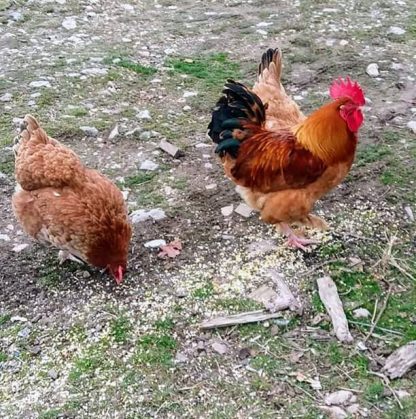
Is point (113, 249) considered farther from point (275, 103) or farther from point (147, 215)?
point (275, 103)

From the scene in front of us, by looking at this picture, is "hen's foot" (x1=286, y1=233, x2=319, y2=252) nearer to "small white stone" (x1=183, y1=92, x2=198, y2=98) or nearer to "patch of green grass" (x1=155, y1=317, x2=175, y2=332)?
"patch of green grass" (x1=155, y1=317, x2=175, y2=332)

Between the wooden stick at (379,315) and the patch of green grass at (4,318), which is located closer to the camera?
the wooden stick at (379,315)

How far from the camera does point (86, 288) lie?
14.2 ft

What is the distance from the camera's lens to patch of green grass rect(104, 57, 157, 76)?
6660 mm

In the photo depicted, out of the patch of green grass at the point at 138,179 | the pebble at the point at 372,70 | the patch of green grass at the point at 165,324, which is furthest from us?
the pebble at the point at 372,70

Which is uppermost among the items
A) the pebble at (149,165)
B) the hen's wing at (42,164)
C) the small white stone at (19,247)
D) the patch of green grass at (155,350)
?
the hen's wing at (42,164)

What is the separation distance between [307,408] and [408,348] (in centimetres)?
75

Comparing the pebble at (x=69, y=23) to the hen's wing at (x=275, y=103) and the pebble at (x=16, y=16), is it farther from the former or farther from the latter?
the hen's wing at (x=275, y=103)

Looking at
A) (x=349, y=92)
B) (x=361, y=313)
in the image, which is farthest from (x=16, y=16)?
(x=361, y=313)

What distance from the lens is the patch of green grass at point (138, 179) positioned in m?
5.20

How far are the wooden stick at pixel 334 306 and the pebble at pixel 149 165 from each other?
182cm

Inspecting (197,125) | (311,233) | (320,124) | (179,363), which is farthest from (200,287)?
(197,125)

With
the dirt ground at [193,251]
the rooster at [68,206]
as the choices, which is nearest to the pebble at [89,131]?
the dirt ground at [193,251]

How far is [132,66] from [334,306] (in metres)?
3.81
